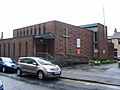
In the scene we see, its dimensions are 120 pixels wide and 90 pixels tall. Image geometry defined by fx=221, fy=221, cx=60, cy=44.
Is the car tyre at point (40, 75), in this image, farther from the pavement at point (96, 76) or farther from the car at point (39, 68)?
the pavement at point (96, 76)

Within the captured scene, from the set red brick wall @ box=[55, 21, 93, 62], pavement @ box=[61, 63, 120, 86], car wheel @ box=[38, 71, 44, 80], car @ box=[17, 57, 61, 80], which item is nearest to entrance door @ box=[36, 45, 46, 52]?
red brick wall @ box=[55, 21, 93, 62]

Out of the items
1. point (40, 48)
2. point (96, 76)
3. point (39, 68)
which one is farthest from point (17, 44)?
point (96, 76)

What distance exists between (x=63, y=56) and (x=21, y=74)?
43.9 ft

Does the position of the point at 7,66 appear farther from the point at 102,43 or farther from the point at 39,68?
the point at 102,43

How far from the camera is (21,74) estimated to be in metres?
19.7

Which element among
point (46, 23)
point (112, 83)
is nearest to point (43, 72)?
point (112, 83)

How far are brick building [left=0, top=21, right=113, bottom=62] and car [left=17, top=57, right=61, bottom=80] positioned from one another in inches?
417

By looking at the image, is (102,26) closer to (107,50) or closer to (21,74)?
(107,50)

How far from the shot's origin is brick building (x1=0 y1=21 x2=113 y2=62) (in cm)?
3122

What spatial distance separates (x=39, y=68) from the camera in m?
17.3

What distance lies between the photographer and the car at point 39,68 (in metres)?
16.9

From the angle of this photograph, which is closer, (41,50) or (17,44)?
(41,50)

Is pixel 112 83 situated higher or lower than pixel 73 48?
lower

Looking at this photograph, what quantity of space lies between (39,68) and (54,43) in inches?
556
